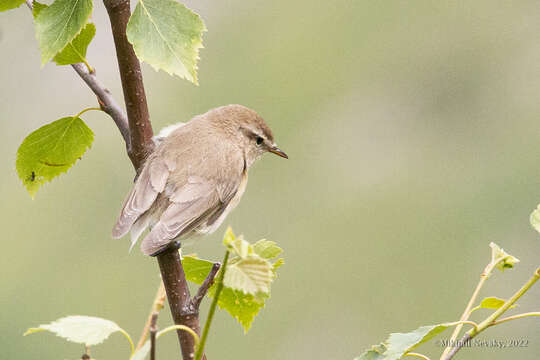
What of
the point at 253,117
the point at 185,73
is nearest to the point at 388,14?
the point at 253,117

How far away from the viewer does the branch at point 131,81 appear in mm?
1580

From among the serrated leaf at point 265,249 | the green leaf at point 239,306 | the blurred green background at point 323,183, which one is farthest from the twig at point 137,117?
the blurred green background at point 323,183

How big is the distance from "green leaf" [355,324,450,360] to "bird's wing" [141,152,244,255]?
0.83 meters

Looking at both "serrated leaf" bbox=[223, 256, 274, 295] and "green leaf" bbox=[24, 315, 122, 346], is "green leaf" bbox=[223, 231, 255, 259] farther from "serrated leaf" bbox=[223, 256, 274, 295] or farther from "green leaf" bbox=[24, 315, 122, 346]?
"green leaf" bbox=[24, 315, 122, 346]

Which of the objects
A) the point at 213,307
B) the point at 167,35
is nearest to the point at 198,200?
the point at 167,35

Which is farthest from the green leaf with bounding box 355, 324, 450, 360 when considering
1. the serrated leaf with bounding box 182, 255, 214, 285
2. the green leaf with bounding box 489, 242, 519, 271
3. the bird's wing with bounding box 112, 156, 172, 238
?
the bird's wing with bounding box 112, 156, 172, 238

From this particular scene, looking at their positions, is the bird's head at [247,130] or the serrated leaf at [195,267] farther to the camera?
the bird's head at [247,130]

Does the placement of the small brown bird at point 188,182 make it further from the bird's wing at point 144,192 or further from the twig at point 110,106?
the twig at point 110,106

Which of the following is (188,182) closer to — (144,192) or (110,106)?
(144,192)

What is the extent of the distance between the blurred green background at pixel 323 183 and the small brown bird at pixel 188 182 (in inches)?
157

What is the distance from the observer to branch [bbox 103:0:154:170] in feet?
5.18

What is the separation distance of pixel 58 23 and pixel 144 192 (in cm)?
87

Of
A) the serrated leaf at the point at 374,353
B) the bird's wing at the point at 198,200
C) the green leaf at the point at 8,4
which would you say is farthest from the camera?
the bird's wing at the point at 198,200

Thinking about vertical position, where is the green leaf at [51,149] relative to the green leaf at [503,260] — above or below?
above
